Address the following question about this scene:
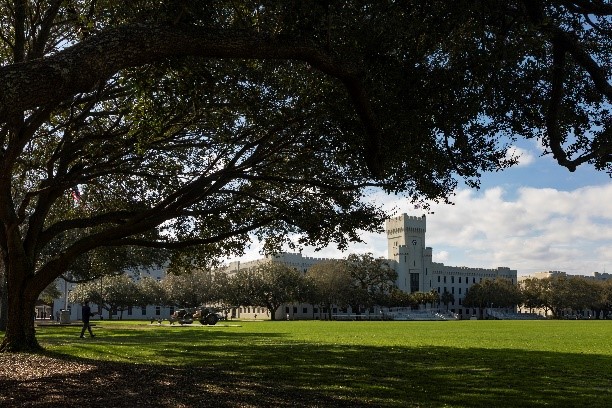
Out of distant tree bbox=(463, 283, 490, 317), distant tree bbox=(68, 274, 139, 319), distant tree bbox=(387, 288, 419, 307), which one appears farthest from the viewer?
distant tree bbox=(463, 283, 490, 317)

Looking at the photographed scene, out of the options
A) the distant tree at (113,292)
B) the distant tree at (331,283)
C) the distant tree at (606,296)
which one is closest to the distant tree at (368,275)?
the distant tree at (331,283)

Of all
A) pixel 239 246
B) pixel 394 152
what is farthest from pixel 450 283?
pixel 394 152

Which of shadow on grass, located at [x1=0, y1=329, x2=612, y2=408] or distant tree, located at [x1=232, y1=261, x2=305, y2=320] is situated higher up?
shadow on grass, located at [x1=0, y1=329, x2=612, y2=408]

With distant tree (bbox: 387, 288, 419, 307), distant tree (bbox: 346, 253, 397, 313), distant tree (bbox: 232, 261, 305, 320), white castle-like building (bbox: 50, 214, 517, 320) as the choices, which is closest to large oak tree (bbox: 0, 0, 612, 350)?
distant tree (bbox: 232, 261, 305, 320)

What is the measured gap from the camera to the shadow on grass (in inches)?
371

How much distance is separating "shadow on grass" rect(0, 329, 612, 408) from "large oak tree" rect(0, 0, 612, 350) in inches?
155

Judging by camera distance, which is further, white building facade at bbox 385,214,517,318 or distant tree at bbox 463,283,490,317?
white building facade at bbox 385,214,517,318

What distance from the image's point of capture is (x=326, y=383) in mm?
11477

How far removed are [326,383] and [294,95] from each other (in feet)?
19.9

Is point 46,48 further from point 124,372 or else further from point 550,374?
point 550,374

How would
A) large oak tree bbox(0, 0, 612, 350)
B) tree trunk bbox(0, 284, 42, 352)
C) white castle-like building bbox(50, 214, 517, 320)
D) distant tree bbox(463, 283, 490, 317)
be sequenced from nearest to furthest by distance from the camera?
large oak tree bbox(0, 0, 612, 350)
tree trunk bbox(0, 284, 42, 352)
distant tree bbox(463, 283, 490, 317)
white castle-like building bbox(50, 214, 517, 320)

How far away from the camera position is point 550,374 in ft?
45.1

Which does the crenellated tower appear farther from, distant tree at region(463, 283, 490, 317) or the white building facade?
distant tree at region(463, 283, 490, 317)

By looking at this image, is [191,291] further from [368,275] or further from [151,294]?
[368,275]
